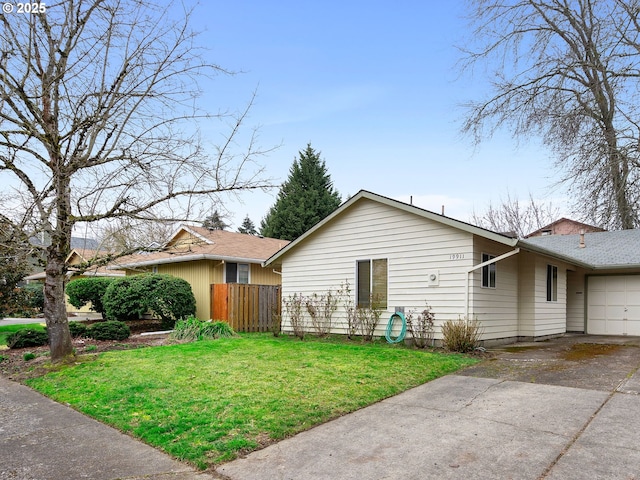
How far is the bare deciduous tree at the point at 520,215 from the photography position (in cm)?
3397

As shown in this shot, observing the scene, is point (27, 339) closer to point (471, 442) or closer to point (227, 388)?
point (227, 388)

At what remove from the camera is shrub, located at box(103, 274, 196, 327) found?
15.7m

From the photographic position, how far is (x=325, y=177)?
38.8 metres

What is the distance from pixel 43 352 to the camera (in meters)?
10.3

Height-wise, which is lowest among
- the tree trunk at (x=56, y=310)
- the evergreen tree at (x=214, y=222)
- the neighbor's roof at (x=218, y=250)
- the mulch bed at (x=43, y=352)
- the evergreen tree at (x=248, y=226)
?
the mulch bed at (x=43, y=352)

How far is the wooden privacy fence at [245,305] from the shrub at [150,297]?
1228 mm

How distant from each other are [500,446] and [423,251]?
23.6ft

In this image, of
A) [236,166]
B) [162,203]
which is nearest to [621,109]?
[236,166]

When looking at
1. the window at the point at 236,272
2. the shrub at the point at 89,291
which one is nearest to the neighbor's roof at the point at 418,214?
the window at the point at 236,272

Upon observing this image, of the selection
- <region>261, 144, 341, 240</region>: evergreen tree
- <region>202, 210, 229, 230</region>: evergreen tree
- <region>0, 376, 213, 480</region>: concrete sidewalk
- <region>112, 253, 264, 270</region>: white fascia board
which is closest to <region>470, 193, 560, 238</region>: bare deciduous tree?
<region>261, 144, 341, 240</region>: evergreen tree

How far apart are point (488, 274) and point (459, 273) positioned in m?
1.11

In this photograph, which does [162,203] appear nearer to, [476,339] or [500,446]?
[500,446]

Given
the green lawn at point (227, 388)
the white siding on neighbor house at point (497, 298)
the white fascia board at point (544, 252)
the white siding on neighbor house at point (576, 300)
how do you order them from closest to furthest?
1. the green lawn at point (227, 388)
2. the white fascia board at point (544, 252)
3. the white siding on neighbor house at point (497, 298)
4. the white siding on neighbor house at point (576, 300)

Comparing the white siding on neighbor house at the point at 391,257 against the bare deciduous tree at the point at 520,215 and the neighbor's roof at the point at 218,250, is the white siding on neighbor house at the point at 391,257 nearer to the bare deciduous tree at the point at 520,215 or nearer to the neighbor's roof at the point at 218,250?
the neighbor's roof at the point at 218,250
